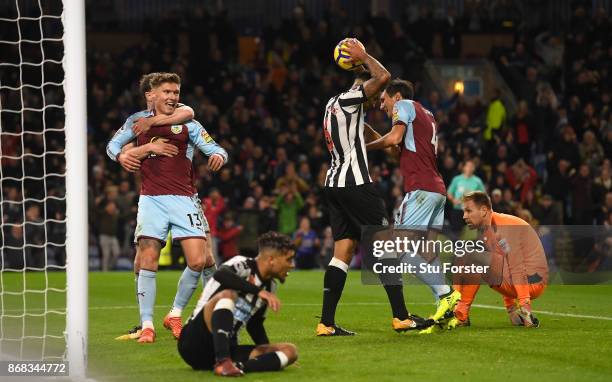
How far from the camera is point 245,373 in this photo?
775 centimetres

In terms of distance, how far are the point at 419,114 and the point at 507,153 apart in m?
14.5

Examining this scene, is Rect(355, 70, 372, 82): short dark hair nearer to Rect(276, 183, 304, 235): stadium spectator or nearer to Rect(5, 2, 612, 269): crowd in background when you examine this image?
Rect(5, 2, 612, 269): crowd in background

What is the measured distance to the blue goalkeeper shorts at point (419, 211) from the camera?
418 inches

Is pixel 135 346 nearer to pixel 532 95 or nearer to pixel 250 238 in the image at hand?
pixel 250 238

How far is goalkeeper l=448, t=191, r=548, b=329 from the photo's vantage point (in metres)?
10.8

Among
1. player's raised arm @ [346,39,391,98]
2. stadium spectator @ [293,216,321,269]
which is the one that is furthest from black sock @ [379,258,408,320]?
stadium spectator @ [293,216,321,269]

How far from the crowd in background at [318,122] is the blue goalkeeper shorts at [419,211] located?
9.07 meters

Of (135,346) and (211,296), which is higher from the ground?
(211,296)

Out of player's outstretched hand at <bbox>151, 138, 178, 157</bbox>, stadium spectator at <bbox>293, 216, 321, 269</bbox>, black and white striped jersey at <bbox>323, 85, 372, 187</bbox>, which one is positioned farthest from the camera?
stadium spectator at <bbox>293, 216, 321, 269</bbox>

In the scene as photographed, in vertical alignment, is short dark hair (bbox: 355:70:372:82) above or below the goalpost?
above

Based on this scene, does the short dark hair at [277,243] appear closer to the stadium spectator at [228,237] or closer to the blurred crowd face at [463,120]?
the stadium spectator at [228,237]

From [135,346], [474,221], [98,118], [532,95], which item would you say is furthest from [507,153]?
[135,346]

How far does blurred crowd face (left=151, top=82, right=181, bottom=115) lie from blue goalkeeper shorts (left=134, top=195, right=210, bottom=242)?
2.48ft

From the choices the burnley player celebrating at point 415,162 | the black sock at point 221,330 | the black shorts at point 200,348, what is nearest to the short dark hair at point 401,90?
the burnley player celebrating at point 415,162
